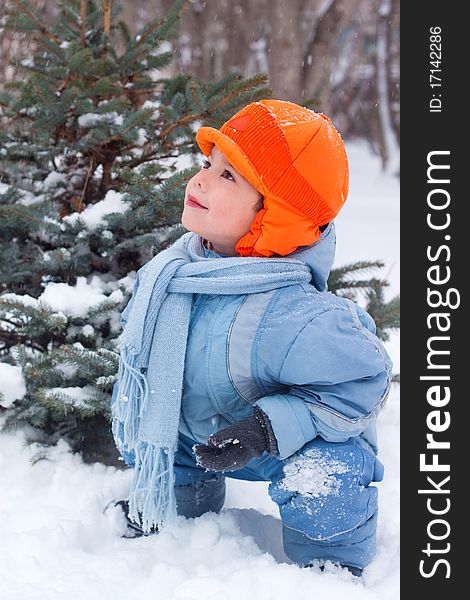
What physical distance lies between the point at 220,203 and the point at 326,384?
22.4 inches

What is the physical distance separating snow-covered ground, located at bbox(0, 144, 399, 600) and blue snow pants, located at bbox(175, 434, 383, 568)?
7cm

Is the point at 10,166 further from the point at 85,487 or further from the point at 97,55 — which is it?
the point at 85,487

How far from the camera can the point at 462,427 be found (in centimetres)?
203

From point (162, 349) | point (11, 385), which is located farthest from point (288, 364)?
point (11, 385)

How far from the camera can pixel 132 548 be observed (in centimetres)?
209

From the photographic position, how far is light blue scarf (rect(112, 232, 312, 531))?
1.96 m

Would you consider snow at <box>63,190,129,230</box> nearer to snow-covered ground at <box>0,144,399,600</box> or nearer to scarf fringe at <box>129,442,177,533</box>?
snow-covered ground at <box>0,144,399,600</box>

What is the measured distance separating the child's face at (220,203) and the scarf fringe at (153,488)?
0.63 meters

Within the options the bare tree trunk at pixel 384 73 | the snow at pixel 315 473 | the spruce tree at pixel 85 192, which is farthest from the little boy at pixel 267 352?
the bare tree trunk at pixel 384 73

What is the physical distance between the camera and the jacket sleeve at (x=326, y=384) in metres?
1.86

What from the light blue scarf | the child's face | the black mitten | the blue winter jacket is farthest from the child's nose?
the black mitten

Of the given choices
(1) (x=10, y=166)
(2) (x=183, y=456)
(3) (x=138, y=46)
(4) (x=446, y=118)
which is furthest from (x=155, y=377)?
(3) (x=138, y=46)

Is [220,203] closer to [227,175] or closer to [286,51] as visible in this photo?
[227,175]

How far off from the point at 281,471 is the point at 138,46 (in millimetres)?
1961
